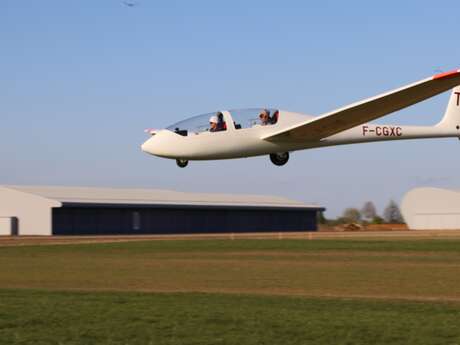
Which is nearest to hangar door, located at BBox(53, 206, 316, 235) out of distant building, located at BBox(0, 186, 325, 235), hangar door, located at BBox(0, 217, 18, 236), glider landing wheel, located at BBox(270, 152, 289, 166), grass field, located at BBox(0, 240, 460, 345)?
distant building, located at BBox(0, 186, 325, 235)

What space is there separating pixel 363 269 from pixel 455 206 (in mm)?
65552

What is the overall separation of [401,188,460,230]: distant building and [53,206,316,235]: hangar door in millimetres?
17449

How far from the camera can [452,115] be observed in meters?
33.0

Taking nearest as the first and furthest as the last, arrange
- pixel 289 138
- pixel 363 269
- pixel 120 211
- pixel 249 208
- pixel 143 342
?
1. pixel 143 342
2. pixel 289 138
3. pixel 363 269
4. pixel 120 211
5. pixel 249 208

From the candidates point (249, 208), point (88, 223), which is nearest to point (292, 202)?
point (249, 208)

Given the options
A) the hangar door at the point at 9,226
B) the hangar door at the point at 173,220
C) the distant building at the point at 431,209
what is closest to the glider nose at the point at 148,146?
the hangar door at the point at 173,220

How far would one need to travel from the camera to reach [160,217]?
108m

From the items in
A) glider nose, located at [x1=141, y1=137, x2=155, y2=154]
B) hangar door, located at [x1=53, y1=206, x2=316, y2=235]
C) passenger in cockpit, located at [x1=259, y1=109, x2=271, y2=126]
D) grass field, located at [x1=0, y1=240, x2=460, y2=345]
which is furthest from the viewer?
hangar door, located at [x1=53, y1=206, x2=316, y2=235]

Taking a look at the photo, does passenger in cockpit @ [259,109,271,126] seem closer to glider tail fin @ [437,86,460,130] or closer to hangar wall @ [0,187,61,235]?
glider tail fin @ [437,86,460,130]

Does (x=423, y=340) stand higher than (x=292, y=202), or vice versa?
(x=292, y=202)

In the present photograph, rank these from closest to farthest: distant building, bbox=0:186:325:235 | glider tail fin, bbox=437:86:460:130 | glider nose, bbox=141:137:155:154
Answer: glider nose, bbox=141:137:155:154
glider tail fin, bbox=437:86:460:130
distant building, bbox=0:186:325:235

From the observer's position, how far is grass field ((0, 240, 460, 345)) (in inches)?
822

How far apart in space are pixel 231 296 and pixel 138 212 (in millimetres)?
74522

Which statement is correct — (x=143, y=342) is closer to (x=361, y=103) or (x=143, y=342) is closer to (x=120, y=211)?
(x=361, y=103)
